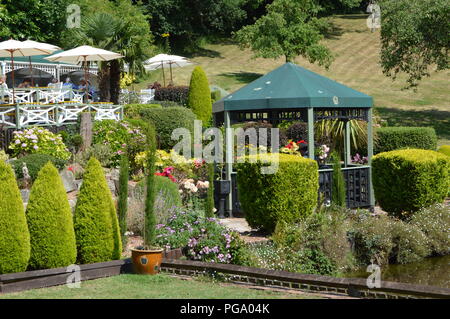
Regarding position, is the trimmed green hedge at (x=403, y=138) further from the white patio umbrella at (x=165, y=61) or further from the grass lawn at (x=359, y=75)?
the white patio umbrella at (x=165, y=61)

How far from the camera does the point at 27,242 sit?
24.7 ft

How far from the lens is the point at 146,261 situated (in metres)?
8.03

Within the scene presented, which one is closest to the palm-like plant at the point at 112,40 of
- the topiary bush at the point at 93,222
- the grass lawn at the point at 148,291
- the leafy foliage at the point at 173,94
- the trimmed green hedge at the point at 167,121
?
the leafy foliage at the point at 173,94

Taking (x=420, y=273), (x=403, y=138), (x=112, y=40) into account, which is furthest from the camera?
(x=112, y=40)

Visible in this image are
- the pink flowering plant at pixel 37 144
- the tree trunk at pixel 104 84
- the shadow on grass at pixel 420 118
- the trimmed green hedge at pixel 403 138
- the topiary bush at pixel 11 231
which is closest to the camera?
the topiary bush at pixel 11 231

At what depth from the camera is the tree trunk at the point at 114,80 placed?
23.3 m

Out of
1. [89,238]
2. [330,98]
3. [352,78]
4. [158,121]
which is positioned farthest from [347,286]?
[352,78]

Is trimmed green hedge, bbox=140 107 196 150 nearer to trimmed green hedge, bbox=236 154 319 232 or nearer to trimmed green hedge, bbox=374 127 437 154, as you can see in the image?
trimmed green hedge, bbox=374 127 437 154

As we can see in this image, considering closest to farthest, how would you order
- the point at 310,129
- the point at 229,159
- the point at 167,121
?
1. the point at 310,129
2. the point at 229,159
3. the point at 167,121

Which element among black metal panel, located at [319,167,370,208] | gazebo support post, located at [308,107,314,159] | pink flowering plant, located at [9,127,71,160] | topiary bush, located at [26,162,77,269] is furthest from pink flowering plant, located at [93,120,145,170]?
topiary bush, located at [26,162,77,269]

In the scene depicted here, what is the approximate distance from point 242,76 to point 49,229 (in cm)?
3479

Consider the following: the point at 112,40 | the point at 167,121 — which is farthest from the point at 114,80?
the point at 167,121

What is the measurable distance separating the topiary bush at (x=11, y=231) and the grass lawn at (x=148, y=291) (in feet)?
1.46

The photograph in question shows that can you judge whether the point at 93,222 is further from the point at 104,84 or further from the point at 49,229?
the point at 104,84
